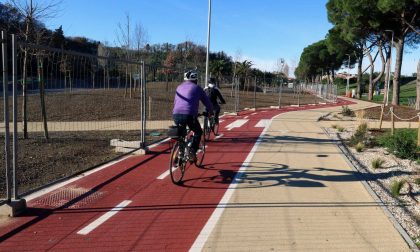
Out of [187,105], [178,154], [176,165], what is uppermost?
[187,105]

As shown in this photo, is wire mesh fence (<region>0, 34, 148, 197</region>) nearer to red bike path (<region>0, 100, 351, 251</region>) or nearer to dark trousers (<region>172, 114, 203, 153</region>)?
red bike path (<region>0, 100, 351, 251</region>)

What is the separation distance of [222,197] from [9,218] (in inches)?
117

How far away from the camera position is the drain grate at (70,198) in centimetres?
602

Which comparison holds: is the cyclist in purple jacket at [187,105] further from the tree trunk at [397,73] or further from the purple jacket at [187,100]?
the tree trunk at [397,73]

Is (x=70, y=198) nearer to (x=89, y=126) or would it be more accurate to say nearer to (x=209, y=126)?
(x=209, y=126)

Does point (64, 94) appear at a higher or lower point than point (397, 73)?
lower

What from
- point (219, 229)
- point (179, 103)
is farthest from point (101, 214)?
point (179, 103)

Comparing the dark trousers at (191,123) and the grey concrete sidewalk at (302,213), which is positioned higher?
the dark trousers at (191,123)

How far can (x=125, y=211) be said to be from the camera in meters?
5.84

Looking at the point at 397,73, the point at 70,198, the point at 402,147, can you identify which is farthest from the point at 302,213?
the point at 397,73

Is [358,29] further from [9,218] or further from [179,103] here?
[9,218]

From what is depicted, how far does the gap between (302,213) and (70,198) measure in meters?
3.37

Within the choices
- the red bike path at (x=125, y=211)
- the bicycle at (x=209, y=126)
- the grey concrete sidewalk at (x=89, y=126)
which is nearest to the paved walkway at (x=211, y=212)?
the red bike path at (x=125, y=211)

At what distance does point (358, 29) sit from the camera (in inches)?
1566
